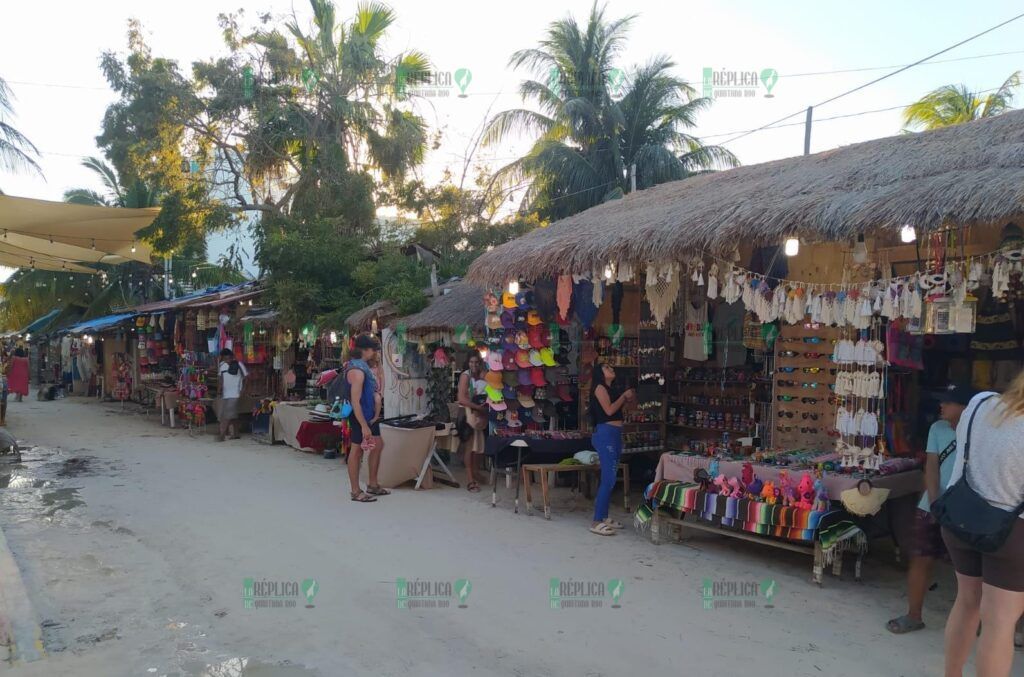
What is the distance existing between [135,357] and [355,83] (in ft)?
37.1

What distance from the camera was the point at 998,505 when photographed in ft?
9.97

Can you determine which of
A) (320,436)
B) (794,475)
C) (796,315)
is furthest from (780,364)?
(320,436)

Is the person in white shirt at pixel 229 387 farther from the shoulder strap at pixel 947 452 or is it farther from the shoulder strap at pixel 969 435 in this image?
the shoulder strap at pixel 969 435

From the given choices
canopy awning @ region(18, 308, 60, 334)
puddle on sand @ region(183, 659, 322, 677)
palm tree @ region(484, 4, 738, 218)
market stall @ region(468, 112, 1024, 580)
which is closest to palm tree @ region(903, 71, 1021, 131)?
palm tree @ region(484, 4, 738, 218)

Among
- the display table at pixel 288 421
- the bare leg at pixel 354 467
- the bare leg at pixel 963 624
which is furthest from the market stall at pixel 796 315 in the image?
the display table at pixel 288 421

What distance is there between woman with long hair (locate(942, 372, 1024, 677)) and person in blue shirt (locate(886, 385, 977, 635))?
1.21m

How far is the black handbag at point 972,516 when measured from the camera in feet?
9.84

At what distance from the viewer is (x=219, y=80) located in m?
16.8

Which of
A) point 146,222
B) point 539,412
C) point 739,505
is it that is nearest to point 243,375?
point 146,222

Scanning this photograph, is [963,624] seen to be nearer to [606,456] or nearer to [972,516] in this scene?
[972,516]

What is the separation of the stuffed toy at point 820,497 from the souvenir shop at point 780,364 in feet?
0.09

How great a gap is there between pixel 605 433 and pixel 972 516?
4.00 metres

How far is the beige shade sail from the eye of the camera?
39.8 ft

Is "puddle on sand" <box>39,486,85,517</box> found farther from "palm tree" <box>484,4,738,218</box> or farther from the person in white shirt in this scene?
"palm tree" <box>484,4,738,218</box>
